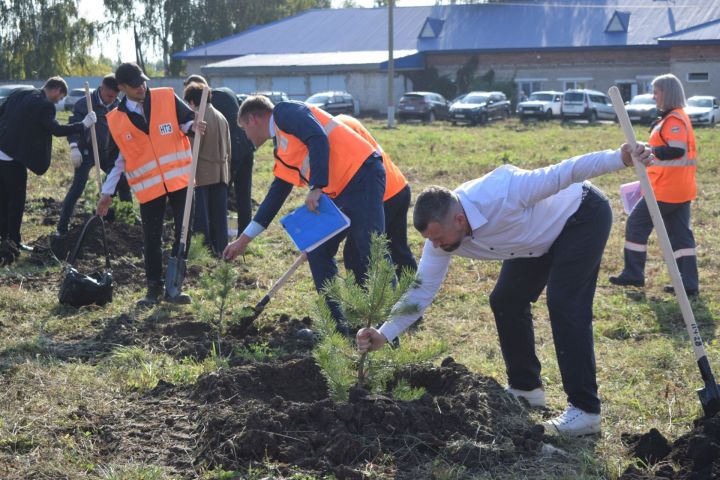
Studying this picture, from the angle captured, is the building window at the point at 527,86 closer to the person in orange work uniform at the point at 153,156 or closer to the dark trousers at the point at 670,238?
the dark trousers at the point at 670,238

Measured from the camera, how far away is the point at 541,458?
418 centimetres

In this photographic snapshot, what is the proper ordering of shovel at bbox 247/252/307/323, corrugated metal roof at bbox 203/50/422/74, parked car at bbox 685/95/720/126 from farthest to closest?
corrugated metal roof at bbox 203/50/422/74, parked car at bbox 685/95/720/126, shovel at bbox 247/252/307/323

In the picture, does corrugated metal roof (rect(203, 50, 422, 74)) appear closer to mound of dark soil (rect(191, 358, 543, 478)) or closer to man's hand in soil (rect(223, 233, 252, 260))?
man's hand in soil (rect(223, 233, 252, 260))

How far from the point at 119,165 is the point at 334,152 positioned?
2.50 m

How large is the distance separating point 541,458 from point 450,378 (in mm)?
886

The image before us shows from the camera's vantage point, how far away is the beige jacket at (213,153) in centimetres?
863

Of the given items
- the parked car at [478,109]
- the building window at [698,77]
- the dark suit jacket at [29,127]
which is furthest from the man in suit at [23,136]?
the building window at [698,77]

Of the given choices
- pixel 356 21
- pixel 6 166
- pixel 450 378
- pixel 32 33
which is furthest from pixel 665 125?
pixel 32 33

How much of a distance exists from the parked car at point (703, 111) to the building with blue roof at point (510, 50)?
8.64 meters

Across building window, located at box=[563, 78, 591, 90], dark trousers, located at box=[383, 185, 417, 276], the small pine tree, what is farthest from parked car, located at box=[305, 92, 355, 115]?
the small pine tree

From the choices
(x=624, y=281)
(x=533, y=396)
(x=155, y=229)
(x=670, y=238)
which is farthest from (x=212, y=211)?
(x=533, y=396)

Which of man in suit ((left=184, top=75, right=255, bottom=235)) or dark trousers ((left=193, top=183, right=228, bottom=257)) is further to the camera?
man in suit ((left=184, top=75, right=255, bottom=235))

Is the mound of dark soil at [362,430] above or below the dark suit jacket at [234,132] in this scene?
below

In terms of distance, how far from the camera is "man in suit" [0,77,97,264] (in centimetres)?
900
